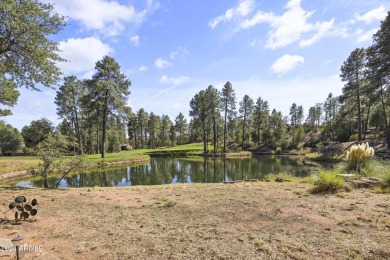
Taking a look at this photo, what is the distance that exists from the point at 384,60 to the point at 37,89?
1033 inches

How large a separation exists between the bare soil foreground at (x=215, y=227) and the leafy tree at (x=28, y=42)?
17.1 feet

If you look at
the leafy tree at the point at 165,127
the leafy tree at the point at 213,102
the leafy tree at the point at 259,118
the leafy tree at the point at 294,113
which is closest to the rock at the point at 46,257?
the leafy tree at the point at 213,102

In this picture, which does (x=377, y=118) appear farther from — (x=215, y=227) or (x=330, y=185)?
(x=215, y=227)

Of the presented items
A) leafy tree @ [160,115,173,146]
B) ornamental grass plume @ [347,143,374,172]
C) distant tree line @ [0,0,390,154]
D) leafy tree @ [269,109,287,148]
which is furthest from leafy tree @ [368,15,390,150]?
leafy tree @ [160,115,173,146]

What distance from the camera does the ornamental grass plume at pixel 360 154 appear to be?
34.7 ft

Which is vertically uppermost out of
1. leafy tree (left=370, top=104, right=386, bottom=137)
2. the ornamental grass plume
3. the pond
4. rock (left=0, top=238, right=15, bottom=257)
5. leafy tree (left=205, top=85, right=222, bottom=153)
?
leafy tree (left=205, top=85, right=222, bottom=153)

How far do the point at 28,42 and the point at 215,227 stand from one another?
10.0m

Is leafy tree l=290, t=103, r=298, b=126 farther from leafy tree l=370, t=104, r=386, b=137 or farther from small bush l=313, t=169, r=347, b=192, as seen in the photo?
small bush l=313, t=169, r=347, b=192

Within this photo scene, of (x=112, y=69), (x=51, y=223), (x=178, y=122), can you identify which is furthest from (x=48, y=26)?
(x=178, y=122)

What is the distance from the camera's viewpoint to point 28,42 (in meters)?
9.77

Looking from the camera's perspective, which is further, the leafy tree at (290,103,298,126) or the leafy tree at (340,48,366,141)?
the leafy tree at (290,103,298,126)

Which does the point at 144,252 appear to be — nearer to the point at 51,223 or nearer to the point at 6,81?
the point at 51,223

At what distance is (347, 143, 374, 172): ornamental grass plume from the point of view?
10.6 meters

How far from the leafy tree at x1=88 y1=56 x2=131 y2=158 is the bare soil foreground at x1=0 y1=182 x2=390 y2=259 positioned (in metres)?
21.2
